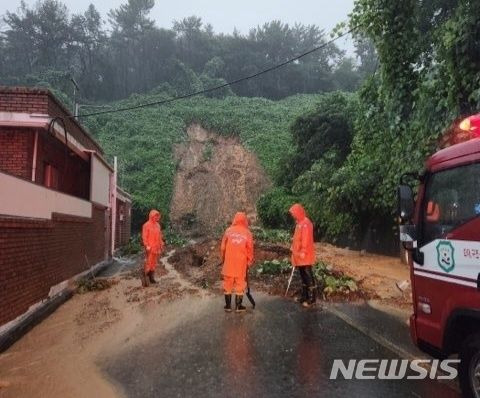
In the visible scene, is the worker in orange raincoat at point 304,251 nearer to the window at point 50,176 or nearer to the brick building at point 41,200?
the brick building at point 41,200

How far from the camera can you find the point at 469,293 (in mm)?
4219

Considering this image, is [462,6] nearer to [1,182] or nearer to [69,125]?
[1,182]

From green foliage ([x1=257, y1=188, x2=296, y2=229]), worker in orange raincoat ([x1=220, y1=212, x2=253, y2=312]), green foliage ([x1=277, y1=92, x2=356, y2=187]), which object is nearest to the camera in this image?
worker in orange raincoat ([x1=220, y1=212, x2=253, y2=312])

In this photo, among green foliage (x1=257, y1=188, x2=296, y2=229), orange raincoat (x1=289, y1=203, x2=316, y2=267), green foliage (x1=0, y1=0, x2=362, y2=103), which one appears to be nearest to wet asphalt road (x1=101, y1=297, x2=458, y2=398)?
orange raincoat (x1=289, y1=203, x2=316, y2=267)

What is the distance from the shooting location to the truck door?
4.24 m

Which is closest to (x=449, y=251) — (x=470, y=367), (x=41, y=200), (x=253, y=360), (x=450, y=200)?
(x=450, y=200)

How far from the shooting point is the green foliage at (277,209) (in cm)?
2702

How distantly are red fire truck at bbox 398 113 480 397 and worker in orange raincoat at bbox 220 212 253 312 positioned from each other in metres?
4.43

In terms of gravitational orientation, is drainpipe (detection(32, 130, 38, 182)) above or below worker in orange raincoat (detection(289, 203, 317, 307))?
above

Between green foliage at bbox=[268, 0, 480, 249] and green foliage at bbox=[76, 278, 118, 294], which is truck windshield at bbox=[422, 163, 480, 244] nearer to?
green foliage at bbox=[268, 0, 480, 249]

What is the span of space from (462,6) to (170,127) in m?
42.2

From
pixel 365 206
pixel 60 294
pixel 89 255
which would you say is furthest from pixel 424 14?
pixel 89 255

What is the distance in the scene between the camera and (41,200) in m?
9.45

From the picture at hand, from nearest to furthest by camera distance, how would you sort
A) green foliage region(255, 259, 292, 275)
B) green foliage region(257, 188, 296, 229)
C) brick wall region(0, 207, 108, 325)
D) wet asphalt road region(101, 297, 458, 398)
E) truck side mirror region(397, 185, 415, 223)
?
truck side mirror region(397, 185, 415, 223), wet asphalt road region(101, 297, 458, 398), brick wall region(0, 207, 108, 325), green foliage region(255, 259, 292, 275), green foliage region(257, 188, 296, 229)
